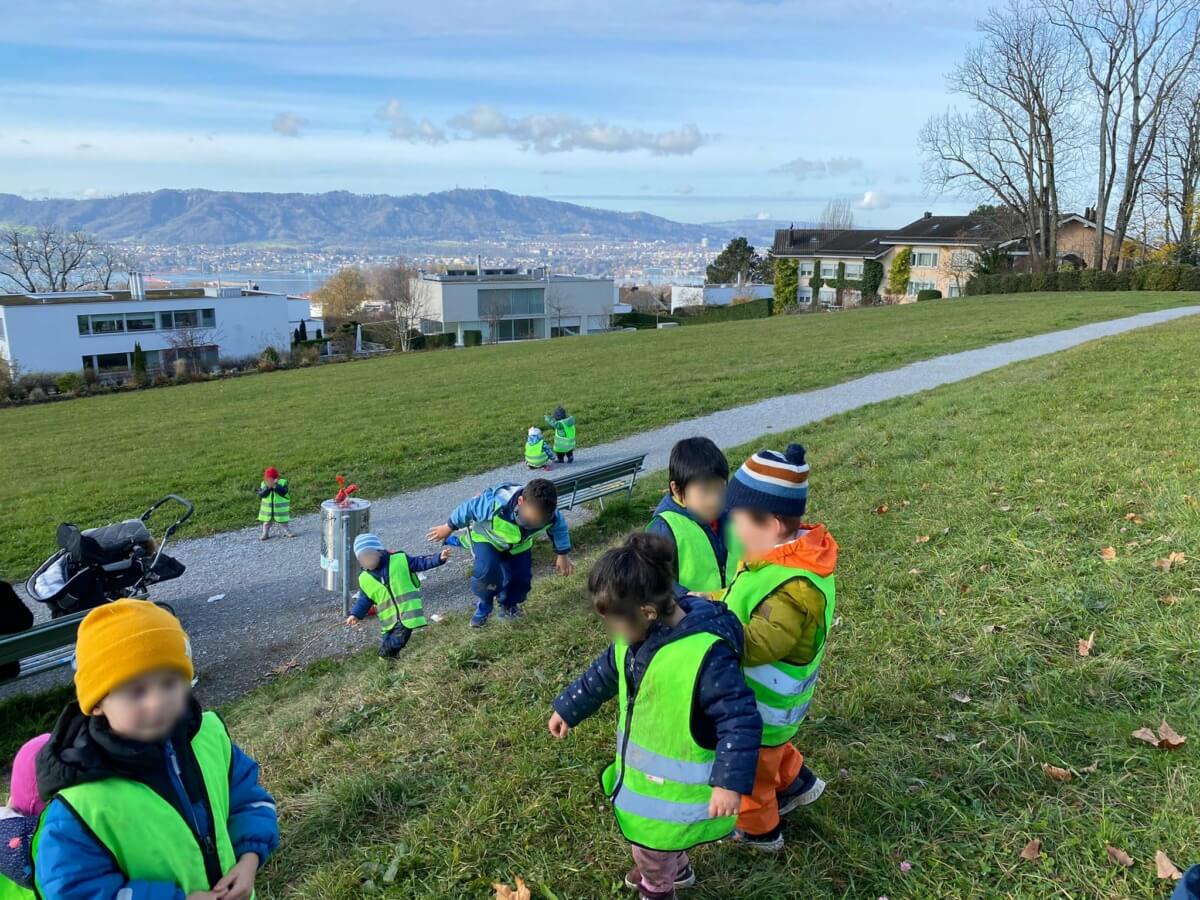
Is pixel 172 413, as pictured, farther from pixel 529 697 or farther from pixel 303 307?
pixel 303 307

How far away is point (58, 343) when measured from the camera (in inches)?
2031

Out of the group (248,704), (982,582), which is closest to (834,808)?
(982,582)

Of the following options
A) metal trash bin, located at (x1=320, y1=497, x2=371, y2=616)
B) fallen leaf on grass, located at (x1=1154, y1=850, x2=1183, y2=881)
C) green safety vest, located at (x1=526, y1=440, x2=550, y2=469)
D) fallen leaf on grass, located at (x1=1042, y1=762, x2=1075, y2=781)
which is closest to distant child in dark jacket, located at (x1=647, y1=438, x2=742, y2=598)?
fallen leaf on grass, located at (x1=1042, y1=762, x2=1075, y2=781)

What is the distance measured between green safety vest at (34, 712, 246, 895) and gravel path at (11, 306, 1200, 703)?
13.4ft

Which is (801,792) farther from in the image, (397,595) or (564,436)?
(564,436)

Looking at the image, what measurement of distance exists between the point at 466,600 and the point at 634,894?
14.6 feet

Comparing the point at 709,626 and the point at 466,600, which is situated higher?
the point at 709,626

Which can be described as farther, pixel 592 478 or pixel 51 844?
pixel 592 478

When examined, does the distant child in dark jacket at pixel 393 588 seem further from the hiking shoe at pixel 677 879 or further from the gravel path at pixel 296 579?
the hiking shoe at pixel 677 879

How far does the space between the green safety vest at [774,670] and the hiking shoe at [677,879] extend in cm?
58

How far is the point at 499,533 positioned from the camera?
5.63 metres

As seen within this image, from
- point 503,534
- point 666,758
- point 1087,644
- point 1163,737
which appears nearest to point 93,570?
point 503,534

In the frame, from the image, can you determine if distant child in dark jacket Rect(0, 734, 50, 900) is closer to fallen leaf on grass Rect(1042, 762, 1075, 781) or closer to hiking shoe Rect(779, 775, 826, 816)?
hiking shoe Rect(779, 775, 826, 816)

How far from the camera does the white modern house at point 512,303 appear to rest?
70.9 meters
